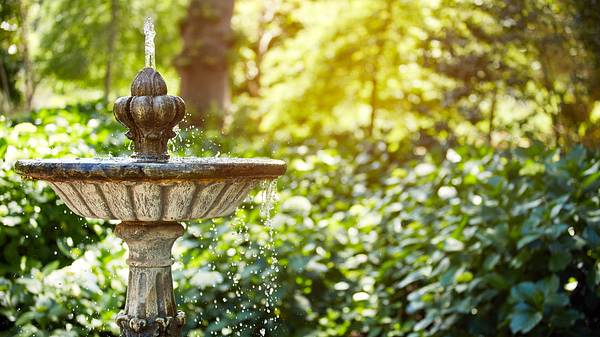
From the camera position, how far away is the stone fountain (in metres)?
2.90

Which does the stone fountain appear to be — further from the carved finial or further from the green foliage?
the green foliage

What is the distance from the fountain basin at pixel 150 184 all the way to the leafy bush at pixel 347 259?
3.19 feet

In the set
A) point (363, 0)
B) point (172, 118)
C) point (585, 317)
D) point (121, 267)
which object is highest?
point (363, 0)

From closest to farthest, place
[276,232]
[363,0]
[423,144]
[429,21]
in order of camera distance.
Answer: [276,232]
[423,144]
[429,21]
[363,0]

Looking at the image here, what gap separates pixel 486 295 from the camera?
4.56 m

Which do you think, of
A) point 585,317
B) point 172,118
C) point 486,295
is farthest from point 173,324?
point 585,317

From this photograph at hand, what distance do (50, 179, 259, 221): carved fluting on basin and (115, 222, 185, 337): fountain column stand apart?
0.16 metres

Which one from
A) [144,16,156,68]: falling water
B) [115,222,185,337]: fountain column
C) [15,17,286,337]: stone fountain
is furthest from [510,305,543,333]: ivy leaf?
[144,16,156,68]: falling water

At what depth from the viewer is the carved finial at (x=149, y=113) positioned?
3.23 metres

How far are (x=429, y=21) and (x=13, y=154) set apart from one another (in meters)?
7.17

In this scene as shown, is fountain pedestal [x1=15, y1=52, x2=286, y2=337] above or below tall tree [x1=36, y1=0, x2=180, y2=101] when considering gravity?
below

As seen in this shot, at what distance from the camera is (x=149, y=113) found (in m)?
3.22

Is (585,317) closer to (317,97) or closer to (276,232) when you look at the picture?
(276,232)

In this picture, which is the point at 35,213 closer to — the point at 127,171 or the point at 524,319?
the point at 127,171
